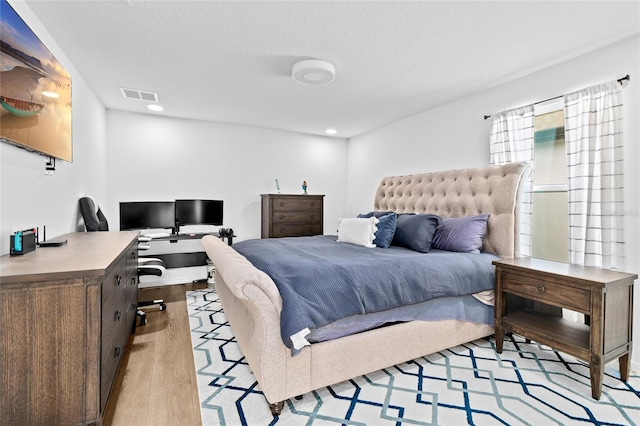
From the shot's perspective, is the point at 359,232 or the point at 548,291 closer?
the point at 548,291

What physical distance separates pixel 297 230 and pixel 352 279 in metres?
3.00

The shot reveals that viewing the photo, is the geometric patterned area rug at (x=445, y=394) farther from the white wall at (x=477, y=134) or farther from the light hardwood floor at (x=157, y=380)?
the white wall at (x=477, y=134)

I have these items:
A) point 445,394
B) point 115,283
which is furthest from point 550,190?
point 115,283

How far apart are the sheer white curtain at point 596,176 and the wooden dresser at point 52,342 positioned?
314 centimetres

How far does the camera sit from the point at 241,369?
2.07m

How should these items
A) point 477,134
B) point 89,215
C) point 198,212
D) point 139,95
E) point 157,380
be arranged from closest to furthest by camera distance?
point 157,380, point 89,215, point 477,134, point 139,95, point 198,212

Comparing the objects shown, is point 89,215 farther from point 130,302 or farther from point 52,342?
point 52,342

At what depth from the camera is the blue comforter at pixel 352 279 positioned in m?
1.63

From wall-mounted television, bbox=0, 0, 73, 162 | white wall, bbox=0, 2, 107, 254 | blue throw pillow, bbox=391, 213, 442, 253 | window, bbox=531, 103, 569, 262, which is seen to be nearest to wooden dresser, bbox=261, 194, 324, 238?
blue throw pillow, bbox=391, 213, 442, 253

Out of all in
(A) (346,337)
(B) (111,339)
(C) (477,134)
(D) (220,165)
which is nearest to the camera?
(B) (111,339)

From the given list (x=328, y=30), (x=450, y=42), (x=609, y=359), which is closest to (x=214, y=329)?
(x=328, y=30)

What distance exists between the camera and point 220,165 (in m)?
4.68

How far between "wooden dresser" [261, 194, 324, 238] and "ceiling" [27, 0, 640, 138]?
5.32ft

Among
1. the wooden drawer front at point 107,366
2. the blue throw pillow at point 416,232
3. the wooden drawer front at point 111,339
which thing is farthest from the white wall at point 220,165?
the wooden drawer front at point 107,366
